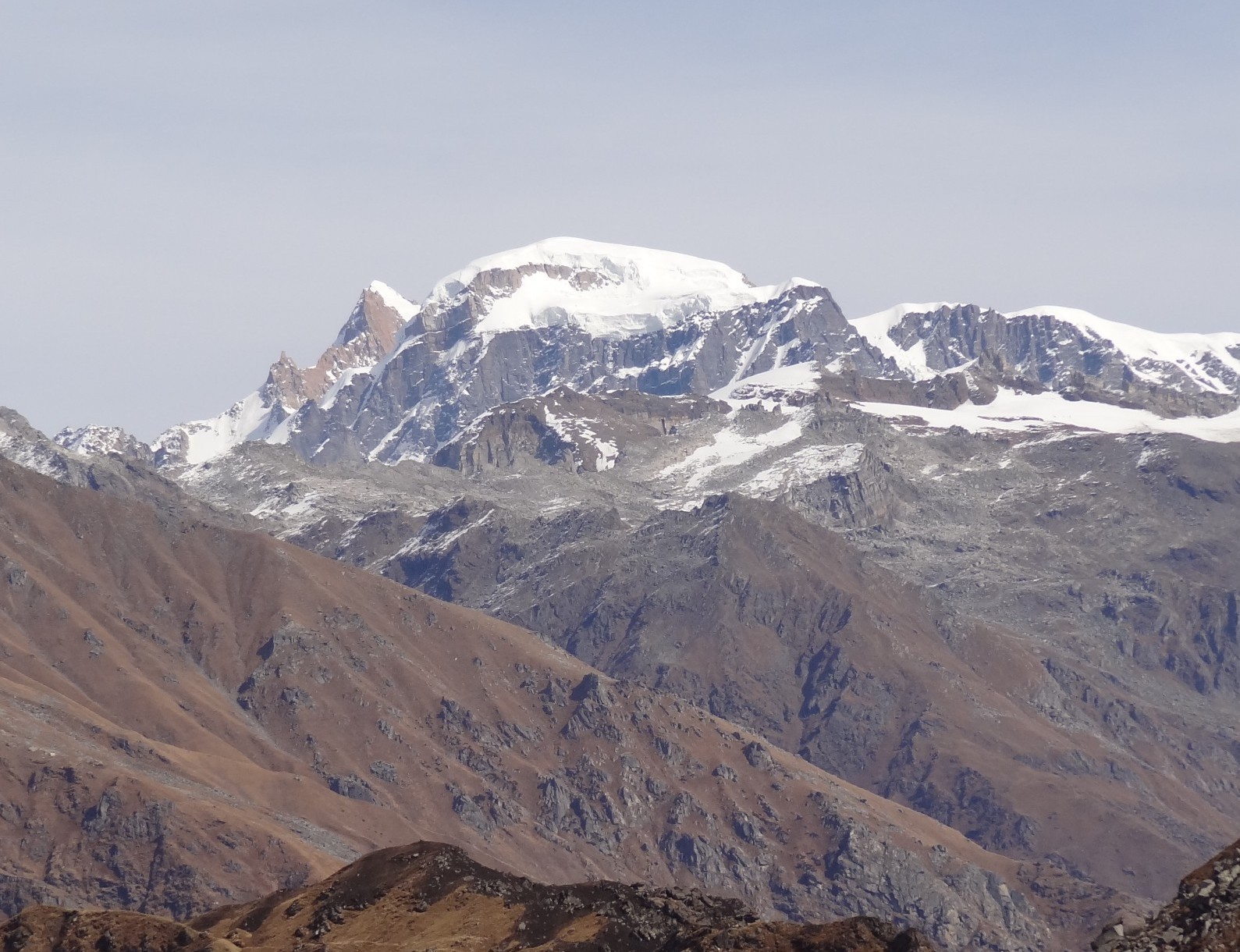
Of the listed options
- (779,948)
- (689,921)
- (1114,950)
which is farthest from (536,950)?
(1114,950)

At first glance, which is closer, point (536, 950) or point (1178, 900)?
point (1178, 900)

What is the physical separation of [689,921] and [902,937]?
104ft

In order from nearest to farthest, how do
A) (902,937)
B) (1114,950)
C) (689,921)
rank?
1. (1114,950)
2. (902,937)
3. (689,921)

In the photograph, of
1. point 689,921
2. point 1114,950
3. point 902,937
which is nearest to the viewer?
point 1114,950

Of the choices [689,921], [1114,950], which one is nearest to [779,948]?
[689,921]

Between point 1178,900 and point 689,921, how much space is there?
315 feet

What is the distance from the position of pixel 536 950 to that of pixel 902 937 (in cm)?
4029

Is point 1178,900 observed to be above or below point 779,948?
above

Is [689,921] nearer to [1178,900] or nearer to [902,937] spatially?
[902,937]

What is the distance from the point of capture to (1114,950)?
10650 cm

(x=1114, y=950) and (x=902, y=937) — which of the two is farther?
(x=902, y=937)

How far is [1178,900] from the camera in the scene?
10719 centimetres

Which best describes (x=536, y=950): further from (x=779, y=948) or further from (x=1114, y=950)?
(x=1114, y=950)

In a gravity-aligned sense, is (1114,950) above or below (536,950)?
above
